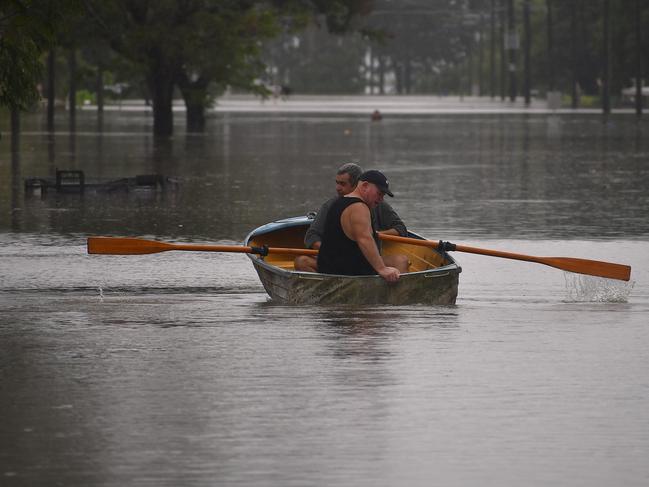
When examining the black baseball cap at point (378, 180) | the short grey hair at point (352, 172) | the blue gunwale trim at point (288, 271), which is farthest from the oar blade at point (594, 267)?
the black baseball cap at point (378, 180)

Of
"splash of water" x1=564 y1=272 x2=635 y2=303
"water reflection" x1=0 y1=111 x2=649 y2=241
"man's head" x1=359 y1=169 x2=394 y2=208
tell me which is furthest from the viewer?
"water reflection" x1=0 y1=111 x2=649 y2=241

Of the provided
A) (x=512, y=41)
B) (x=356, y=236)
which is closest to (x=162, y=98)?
(x=356, y=236)

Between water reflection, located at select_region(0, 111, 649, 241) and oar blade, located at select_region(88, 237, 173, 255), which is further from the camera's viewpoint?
water reflection, located at select_region(0, 111, 649, 241)

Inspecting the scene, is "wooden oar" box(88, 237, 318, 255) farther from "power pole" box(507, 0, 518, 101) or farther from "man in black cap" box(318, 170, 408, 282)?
"power pole" box(507, 0, 518, 101)

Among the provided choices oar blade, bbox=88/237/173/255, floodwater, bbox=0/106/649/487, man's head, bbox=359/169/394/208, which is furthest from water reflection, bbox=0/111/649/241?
man's head, bbox=359/169/394/208

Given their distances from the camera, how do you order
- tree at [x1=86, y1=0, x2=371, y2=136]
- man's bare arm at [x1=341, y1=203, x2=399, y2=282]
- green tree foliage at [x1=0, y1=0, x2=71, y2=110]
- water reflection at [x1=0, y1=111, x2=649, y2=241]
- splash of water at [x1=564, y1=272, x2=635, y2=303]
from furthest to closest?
tree at [x1=86, y1=0, x2=371, y2=136] < water reflection at [x1=0, y1=111, x2=649, y2=241] < green tree foliage at [x1=0, y1=0, x2=71, y2=110] < splash of water at [x1=564, y1=272, x2=635, y2=303] < man's bare arm at [x1=341, y1=203, x2=399, y2=282]

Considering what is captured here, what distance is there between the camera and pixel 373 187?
1448 centimetres

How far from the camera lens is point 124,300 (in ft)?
50.8

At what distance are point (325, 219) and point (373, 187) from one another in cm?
84

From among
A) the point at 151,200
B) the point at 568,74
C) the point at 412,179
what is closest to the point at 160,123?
the point at 412,179

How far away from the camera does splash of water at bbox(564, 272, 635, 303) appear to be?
15.8 metres

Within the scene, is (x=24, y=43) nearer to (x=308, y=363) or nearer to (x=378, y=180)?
(x=378, y=180)

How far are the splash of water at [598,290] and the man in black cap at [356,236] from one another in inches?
74.3

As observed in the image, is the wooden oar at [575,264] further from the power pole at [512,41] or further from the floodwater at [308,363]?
the power pole at [512,41]
